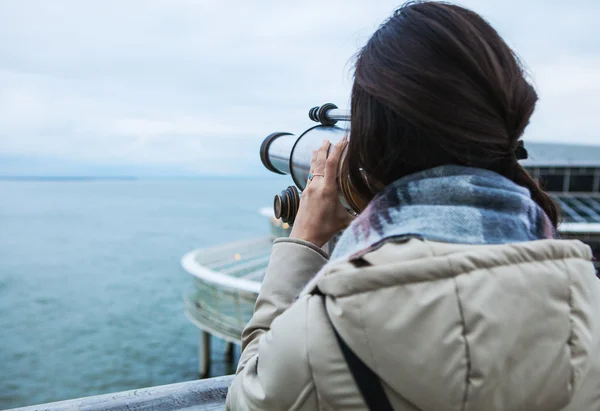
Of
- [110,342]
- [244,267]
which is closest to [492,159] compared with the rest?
[244,267]

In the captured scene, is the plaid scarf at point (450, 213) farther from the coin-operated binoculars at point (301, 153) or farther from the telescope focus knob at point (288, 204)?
the telescope focus knob at point (288, 204)

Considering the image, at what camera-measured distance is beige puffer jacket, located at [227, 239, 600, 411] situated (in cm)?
66

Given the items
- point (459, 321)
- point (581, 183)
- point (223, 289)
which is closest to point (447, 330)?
point (459, 321)

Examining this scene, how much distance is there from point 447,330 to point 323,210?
0.47 metres

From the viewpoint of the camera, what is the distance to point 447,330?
26.0 inches

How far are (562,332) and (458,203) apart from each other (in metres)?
0.23

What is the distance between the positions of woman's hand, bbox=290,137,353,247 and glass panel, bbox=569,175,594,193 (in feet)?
56.6

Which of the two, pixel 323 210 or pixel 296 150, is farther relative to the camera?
pixel 296 150

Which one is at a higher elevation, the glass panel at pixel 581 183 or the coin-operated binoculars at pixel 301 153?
the coin-operated binoculars at pixel 301 153

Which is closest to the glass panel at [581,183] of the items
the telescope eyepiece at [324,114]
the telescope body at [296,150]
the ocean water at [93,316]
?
the ocean water at [93,316]

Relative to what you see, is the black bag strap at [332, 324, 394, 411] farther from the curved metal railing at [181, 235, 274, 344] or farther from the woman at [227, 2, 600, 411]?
the curved metal railing at [181, 235, 274, 344]

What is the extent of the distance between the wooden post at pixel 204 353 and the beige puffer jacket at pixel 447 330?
17.0 metres

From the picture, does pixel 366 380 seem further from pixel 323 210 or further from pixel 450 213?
pixel 323 210

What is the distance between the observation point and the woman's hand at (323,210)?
1065mm
